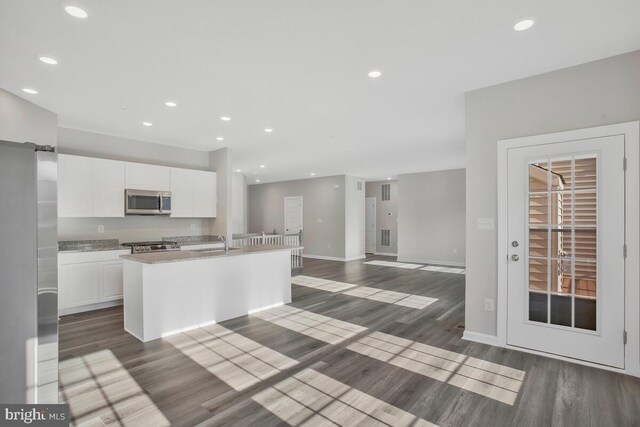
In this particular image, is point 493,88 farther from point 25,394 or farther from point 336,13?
point 25,394

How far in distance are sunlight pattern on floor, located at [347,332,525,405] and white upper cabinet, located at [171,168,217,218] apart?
13.5 feet

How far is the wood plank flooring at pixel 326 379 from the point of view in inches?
84.8

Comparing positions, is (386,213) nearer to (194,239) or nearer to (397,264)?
(397,264)

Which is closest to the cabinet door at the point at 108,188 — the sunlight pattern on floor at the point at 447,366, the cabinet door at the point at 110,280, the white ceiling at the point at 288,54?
the white ceiling at the point at 288,54

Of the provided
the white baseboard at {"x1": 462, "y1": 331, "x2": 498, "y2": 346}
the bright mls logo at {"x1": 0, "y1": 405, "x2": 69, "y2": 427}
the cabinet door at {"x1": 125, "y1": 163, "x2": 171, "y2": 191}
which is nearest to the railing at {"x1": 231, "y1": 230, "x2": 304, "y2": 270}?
the cabinet door at {"x1": 125, "y1": 163, "x2": 171, "y2": 191}

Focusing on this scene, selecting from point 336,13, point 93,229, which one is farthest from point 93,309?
point 336,13

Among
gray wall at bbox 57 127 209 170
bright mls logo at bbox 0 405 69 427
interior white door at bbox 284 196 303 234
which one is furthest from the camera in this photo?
interior white door at bbox 284 196 303 234

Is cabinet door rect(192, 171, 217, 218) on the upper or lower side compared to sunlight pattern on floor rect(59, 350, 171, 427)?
upper

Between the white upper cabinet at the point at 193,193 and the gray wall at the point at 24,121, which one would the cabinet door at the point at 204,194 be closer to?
the white upper cabinet at the point at 193,193

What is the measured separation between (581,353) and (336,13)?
3.54 metres

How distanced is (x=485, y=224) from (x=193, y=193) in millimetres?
4946

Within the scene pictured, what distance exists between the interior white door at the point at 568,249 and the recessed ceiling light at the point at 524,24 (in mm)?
1233

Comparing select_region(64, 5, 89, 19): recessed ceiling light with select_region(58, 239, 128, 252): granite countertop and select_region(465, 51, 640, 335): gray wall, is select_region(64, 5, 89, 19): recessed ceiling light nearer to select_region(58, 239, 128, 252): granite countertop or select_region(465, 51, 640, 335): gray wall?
select_region(58, 239, 128, 252): granite countertop

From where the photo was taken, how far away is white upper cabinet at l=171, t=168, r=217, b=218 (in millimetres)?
5852
